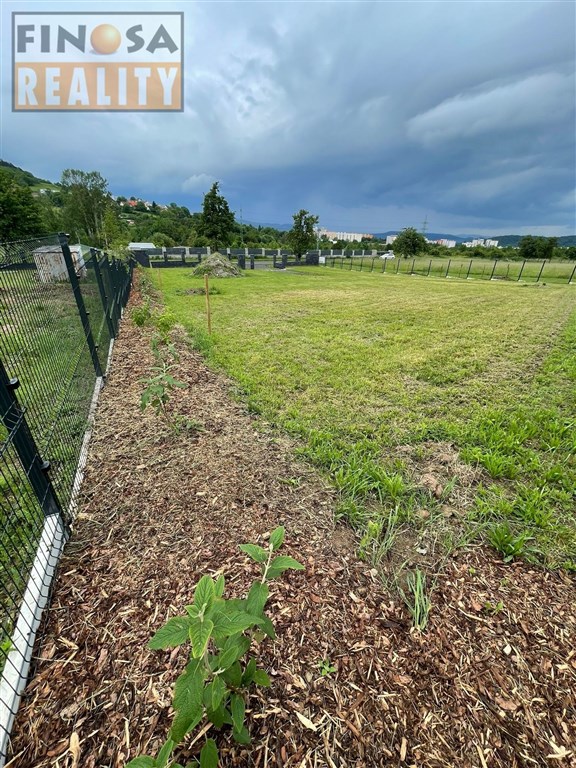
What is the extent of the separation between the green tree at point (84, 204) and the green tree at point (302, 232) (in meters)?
27.2

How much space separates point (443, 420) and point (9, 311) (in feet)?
12.4

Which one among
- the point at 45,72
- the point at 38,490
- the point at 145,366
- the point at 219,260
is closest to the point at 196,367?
the point at 145,366

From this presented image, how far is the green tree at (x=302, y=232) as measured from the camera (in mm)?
32250

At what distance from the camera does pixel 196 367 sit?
489 cm

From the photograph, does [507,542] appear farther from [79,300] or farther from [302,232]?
[302,232]

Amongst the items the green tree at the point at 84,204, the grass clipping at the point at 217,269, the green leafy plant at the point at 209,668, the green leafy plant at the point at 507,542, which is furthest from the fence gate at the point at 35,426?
the green tree at the point at 84,204

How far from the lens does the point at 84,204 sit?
142 feet

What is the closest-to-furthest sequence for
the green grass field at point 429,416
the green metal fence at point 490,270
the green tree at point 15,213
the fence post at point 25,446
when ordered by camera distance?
1. the fence post at point 25,446
2. the green grass field at point 429,416
3. the green metal fence at point 490,270
4. the green tree at point 15,213

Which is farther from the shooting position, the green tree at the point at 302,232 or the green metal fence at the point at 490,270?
the green tree at the point at 302,232

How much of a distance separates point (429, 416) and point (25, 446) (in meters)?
3.55

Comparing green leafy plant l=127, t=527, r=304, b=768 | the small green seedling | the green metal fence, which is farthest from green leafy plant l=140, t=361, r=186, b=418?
the green metal fence

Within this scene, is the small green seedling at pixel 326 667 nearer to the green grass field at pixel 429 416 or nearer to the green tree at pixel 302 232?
the green grass field at pixel 429 416

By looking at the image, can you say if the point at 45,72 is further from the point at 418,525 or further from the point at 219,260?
the point at 418,525

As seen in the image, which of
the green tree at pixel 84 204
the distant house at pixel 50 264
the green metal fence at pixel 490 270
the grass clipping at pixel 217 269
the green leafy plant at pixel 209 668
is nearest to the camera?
the green leafy plant at pixel 209 668
